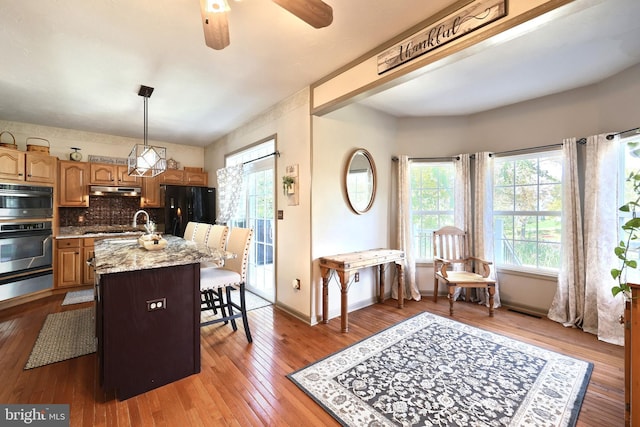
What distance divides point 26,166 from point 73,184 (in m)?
0.66

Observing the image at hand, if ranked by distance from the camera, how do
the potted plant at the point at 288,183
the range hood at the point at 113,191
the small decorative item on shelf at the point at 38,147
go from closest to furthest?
the potted plant at the point at 288,183, the small decorative item on shelf at the point at 38,147, the range hood at the point at 113,191

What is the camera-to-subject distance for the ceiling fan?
51.7 inches

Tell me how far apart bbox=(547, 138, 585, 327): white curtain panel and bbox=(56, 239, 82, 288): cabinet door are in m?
6.42

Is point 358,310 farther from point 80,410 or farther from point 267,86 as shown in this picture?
point 267,86

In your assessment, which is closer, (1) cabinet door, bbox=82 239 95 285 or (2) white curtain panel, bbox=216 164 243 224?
(1) cabinet door, bbox=82 239 95 285

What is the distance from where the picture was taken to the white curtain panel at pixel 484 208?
3555 millimetres

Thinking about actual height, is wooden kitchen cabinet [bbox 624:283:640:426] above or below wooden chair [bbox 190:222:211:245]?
below

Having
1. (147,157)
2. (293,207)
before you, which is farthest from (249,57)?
(293,207)

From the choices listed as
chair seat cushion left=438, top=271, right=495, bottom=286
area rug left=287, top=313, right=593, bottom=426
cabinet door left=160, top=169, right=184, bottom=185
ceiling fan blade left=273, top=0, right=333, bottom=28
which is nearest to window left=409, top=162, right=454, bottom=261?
chair seat cushion left=438, top=271, right=495, bottom=286

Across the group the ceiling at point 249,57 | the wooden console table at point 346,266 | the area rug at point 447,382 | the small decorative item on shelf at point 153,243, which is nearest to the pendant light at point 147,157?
the ceiling at point 249,57

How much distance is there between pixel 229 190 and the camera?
448 centimetres

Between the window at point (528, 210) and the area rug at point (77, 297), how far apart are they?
5.69 meters

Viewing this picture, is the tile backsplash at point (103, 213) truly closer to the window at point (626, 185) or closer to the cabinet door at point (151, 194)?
the cabinet door at point (151, 194)

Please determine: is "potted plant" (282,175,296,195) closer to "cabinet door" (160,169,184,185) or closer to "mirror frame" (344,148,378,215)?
"mirror frame" (344,148,378,215)
